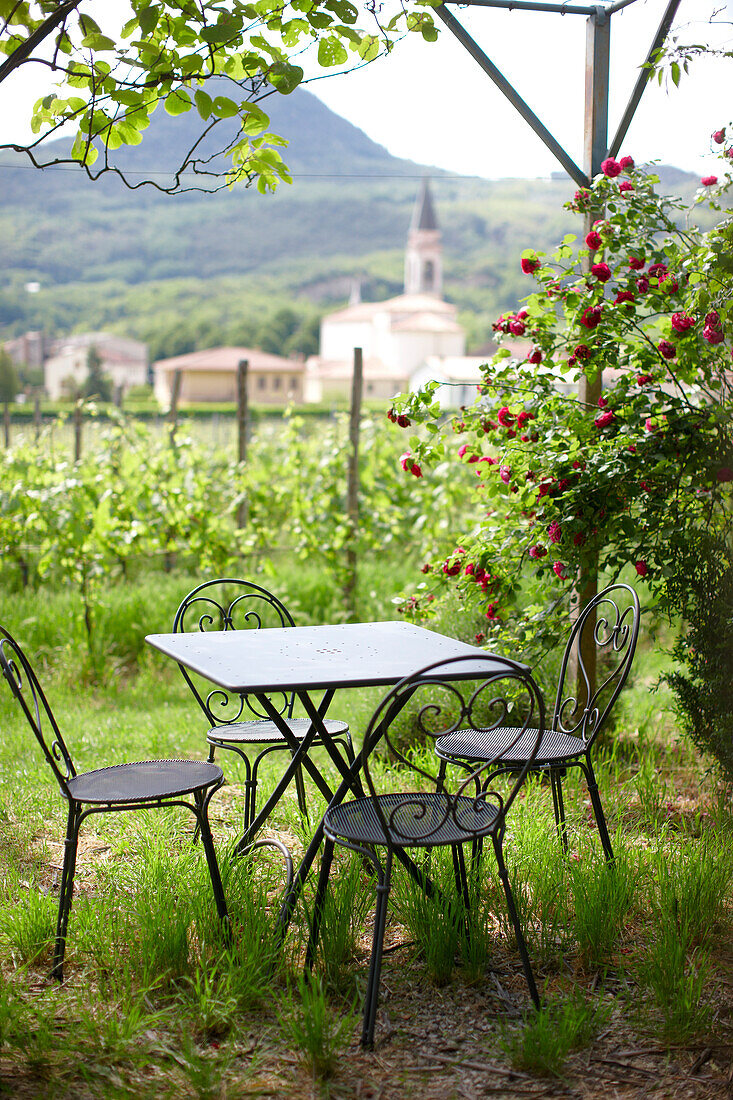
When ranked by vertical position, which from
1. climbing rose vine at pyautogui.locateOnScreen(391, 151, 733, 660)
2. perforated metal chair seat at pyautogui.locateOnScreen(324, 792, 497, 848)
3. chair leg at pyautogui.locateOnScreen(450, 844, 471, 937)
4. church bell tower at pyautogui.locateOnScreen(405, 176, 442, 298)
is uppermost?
church bell tower at pyautogui.locateOnScreen(405, 176, 442, 298)

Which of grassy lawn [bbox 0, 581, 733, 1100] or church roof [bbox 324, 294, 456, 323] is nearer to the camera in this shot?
grassy lawn [bbox 0, 581, 733, 1100]

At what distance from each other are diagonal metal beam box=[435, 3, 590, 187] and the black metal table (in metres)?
1.86

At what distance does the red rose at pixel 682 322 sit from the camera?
9.28 feet

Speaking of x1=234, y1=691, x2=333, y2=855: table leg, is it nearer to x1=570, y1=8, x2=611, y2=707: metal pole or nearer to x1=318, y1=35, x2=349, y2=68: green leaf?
x1=570, y1=8, x2=611, y2=707: metal pole

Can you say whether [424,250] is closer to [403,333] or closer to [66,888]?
[403,333]

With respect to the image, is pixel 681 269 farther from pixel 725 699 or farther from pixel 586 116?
pixel 725 699

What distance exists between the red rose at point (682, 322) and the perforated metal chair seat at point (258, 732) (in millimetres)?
1553

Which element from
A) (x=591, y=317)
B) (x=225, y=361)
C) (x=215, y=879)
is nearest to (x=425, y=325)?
(x=225, y=361)

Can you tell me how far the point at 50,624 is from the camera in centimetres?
522

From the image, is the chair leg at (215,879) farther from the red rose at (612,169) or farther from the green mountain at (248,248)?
the green mountain at (248,248)

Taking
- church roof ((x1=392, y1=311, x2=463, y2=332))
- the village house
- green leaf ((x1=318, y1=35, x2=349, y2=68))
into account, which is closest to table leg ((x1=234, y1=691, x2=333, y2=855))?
green leaf ((x1=318, y1=35, x2=349, y2=68))

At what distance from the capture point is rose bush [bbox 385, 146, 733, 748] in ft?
9.84

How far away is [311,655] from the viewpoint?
2385mm

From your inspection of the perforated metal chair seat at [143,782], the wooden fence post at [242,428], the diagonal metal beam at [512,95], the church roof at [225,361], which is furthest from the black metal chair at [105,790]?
the church roof at [225,361]
